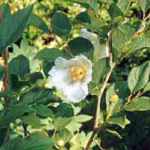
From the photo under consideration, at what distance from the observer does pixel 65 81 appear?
145 cm

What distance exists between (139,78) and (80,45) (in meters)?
0.18

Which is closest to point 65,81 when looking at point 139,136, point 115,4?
point 115,4

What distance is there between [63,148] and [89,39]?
12.8 inches

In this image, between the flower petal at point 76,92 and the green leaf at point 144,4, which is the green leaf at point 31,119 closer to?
the flower petal at point 76,92

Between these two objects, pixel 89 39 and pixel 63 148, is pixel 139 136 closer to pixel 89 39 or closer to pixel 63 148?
pixel 63 148

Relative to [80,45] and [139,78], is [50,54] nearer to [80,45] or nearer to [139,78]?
[80,45]

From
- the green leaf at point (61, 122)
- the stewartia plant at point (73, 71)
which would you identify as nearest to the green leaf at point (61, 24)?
the stewartia plant at point (73, 71)

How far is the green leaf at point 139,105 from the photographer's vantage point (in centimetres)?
141

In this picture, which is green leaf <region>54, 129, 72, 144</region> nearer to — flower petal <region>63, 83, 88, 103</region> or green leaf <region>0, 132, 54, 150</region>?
flower petal <region>63, 83, 88, 103</region>

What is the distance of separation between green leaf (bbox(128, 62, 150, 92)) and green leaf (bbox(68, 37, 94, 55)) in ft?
0.49

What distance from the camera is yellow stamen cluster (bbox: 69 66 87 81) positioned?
1.38m

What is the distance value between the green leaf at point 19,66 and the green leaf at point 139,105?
0.25 metres

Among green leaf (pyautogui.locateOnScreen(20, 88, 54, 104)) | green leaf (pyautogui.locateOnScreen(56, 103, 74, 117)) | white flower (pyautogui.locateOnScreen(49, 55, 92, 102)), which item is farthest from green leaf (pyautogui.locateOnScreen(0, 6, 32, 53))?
green leaf (pyautogui.locateOnScreen(56, 103, 74, 117))

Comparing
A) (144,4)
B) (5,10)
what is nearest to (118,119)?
(144,4)
